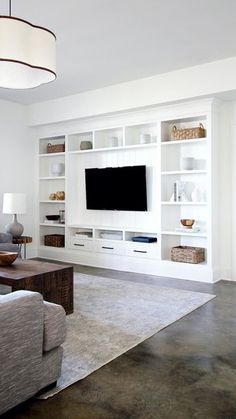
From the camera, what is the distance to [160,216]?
18.5 feet

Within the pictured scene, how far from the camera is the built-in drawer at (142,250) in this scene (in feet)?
18.6

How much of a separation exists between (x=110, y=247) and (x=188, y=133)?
7.13 feet

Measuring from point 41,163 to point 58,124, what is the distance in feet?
2.91

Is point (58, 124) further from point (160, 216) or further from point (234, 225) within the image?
point (234, 225)

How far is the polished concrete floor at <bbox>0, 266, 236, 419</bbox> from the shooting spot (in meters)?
2.06

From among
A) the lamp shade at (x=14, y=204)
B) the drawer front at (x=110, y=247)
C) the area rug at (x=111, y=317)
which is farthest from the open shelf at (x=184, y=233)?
the lamp shade at (x=14, y=204)

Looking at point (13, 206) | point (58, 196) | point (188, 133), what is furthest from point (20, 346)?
point (58, 196)

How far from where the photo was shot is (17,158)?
691cm

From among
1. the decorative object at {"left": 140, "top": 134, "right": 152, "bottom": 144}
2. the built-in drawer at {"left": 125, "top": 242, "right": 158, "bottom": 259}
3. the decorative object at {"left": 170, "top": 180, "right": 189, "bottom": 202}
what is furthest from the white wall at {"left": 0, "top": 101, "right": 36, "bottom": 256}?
the decorative object at {"left": 170, "top": 180, "right": 189, "bottom": 202}

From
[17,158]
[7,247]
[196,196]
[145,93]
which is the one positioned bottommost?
[7,247]

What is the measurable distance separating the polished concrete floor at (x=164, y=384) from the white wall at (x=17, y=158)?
4.39m

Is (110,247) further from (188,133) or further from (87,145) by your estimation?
(188,133)

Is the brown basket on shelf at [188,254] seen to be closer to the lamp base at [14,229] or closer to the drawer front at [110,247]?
the drawer front at [110,247]

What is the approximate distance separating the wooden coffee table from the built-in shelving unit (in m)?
2.13
